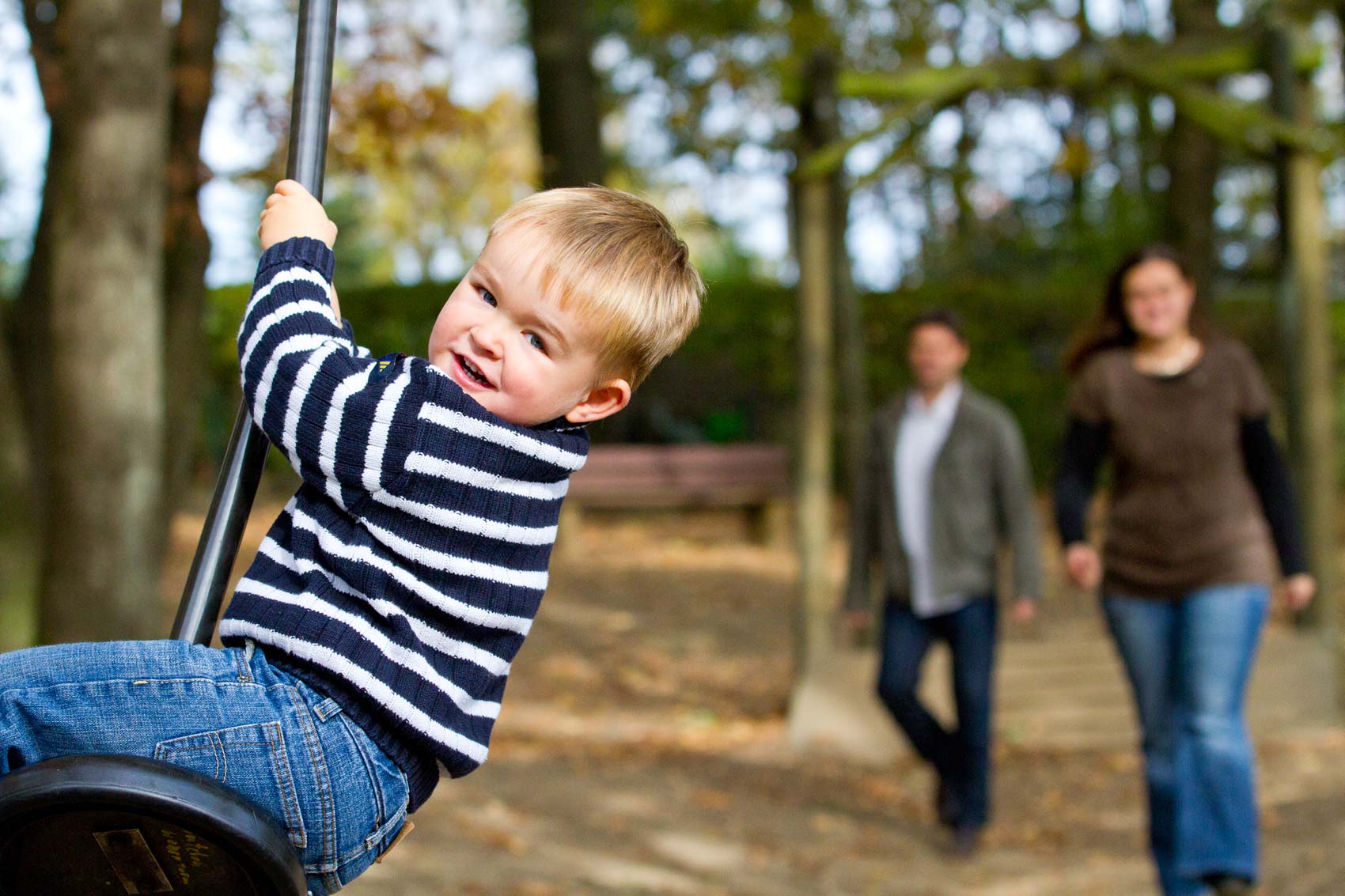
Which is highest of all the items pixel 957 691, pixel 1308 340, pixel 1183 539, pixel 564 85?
pixel 564 85

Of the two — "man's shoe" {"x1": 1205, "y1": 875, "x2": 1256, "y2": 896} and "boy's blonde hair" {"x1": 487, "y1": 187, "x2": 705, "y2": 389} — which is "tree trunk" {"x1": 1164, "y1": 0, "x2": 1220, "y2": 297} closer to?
"man's shoe" {"x1": 1205, "y1": 875, "x2": 1256, "y2": 896}

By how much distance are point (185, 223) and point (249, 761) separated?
5.13 meters

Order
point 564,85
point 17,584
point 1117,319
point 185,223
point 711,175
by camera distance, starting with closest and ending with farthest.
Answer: point 1117,319, point 17,584, point 185,223, point 564,85, point 711,175

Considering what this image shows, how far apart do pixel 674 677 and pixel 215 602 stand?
7.22 m

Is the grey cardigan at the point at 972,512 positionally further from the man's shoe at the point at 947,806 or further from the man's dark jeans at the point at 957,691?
the man's shoe at the point at 947,806

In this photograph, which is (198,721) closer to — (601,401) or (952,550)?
(601,401)

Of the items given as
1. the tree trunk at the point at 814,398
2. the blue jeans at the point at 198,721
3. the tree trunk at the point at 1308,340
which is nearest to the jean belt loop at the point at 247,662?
the blue jeans at the point at 198,721

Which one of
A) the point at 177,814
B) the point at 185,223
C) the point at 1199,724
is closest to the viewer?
the point at 177,814

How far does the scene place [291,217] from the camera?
1.93 m

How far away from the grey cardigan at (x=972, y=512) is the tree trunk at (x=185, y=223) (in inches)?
131

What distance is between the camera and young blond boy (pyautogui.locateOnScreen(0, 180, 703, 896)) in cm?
177

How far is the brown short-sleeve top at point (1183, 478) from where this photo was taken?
435 centimetres

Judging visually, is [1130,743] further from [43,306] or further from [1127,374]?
[43,306]

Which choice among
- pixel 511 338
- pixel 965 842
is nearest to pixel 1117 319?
pixel 965 842
